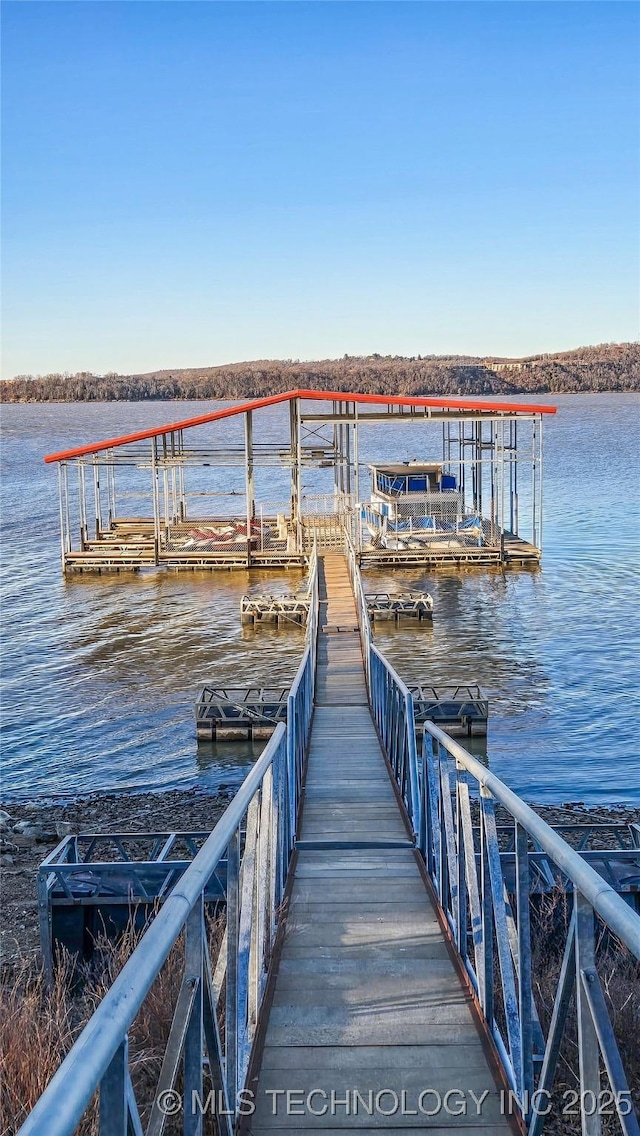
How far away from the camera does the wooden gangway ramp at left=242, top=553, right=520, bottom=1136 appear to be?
11.1 feet

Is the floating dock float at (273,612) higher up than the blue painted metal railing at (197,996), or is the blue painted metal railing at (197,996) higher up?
the blue painted metal railing at (197,996)

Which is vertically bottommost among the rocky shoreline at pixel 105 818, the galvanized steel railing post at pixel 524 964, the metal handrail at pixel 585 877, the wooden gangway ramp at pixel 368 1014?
the rocky shoreline at pixel 105 818

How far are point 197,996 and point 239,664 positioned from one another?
65.8 feet

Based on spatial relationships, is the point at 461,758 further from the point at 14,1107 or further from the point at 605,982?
the point at 14,1107

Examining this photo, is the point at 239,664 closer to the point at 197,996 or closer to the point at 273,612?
the point at 273,612

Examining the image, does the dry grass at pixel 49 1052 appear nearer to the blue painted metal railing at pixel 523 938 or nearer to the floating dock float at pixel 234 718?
the blue painted metal railing at pixel 523 938

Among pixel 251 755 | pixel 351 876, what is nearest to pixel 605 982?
pixel 351 876

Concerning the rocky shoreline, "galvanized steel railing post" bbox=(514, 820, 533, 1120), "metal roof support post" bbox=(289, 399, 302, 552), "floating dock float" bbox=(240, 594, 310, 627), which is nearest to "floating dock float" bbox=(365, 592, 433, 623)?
"floating dock float" bbox=(240, 594, 310, 627)

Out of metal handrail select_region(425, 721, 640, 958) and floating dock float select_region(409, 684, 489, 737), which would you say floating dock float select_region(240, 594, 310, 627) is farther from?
metal handrail select_region(425, 721, 640, 958)

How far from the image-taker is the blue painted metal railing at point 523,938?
2.58m

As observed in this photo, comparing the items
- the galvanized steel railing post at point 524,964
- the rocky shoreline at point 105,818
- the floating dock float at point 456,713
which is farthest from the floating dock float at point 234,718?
the galvanized steel railing post at point 524,964

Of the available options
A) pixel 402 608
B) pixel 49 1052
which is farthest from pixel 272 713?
pixel 49 1052

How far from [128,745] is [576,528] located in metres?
32.2

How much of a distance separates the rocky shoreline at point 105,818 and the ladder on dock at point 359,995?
7.15 m
